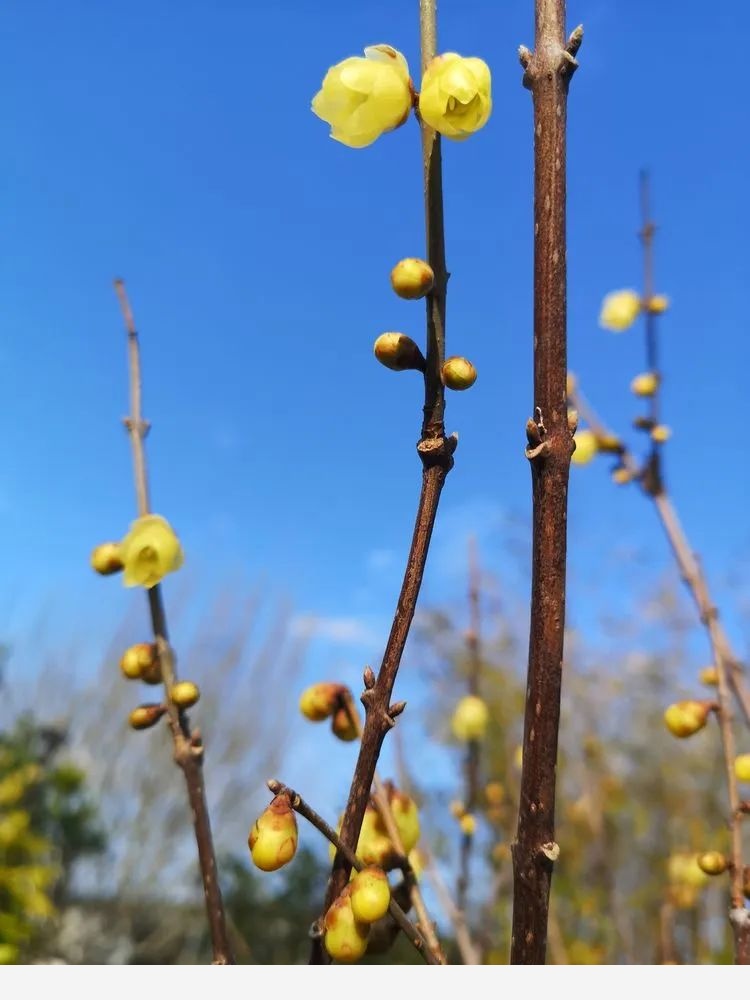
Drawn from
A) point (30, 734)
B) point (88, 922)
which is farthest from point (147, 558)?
point (88, 922)

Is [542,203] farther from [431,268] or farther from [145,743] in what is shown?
[145,743]

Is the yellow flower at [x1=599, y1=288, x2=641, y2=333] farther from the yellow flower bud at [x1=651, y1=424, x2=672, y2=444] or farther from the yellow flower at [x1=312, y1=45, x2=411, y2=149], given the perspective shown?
the yellow flower at [x1=312, y1=45, x2=411, y2=149]

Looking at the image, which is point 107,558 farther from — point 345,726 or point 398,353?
point 398,353

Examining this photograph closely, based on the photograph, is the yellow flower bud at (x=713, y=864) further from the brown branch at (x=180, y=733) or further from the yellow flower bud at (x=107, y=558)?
the yellow flower bud at (x=107, y=558)

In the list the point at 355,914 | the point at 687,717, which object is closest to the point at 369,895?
the point at 355,914

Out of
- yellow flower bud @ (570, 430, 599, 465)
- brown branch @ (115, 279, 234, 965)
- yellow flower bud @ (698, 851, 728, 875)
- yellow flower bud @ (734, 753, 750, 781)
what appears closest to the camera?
brown branch @ (115, 279, 234, 965)

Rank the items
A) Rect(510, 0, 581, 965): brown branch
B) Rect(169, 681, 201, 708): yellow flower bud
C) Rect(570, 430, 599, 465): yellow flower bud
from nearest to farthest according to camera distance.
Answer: Rect(510, 0, 581, 965): brown branch < Rect(169, 681, 201, 708): yellow flower bud < Rect(570, 430, 599, 465): yellow flower bud

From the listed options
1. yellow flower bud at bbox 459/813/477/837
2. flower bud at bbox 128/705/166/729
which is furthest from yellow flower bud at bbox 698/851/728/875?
flower bud at bbox 128/705/166/729

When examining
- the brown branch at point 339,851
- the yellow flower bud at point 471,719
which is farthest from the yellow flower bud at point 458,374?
the yellow flower bud at point 471,719
